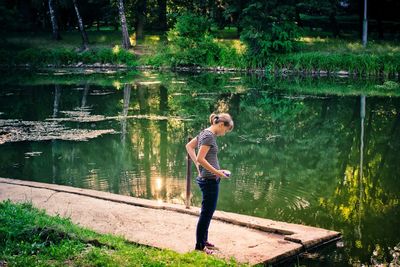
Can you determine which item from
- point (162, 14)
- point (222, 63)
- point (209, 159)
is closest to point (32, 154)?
point (209, 159)

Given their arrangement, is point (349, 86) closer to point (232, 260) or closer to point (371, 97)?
point (371, 97)

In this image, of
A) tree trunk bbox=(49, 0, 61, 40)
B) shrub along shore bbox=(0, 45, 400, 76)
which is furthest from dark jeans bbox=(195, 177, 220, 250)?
tree trunk bbox=(49, 0, 61, 40)

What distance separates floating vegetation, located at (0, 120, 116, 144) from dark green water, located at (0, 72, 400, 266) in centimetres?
4

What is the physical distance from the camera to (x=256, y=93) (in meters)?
29.9

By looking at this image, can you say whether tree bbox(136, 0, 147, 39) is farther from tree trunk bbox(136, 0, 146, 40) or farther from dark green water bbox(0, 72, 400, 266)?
dark green water bbox(0, 72, 400, 266)

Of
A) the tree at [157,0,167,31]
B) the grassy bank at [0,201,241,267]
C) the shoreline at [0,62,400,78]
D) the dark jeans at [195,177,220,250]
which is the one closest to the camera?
the grassy bank at [0,201,241,267]

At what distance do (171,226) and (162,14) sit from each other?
4585cm

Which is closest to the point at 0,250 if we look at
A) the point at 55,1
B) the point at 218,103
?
the point at 218,103

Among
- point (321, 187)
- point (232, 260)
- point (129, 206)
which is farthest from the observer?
point (321, 187)

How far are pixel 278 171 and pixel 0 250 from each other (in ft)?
29.2

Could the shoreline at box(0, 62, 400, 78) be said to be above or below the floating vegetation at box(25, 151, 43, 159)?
above

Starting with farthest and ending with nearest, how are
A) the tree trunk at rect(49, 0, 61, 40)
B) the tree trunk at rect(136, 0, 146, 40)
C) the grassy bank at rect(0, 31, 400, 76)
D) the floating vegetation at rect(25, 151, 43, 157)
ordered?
the tree trunk at rect(136, 0, 146, 40) < the tree trunk at rect(49, 0, 61, 40) < the grassy bank at rect(0, 31, 400, 76) < the floating vegetation at rect(25, 151, 43, 157)

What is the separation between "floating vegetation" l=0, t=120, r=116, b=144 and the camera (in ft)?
60.4

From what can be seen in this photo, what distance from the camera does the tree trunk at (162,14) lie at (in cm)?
5219
